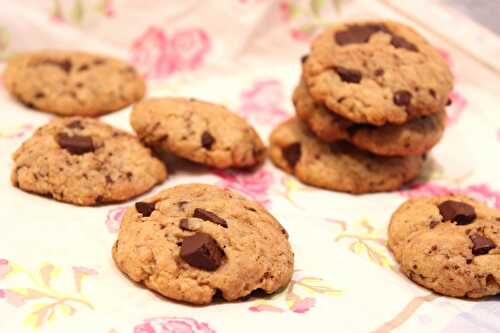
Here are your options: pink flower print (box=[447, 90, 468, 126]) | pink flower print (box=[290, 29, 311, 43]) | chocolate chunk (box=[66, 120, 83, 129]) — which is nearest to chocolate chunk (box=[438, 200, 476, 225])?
pink flower print (box=[447, 90, 468, 126])

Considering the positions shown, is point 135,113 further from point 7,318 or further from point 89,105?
point 7,318

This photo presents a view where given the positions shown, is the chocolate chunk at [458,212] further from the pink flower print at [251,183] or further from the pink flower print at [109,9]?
the pink flower print at [109,9]

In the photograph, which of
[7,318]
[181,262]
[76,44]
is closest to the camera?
[7,318]

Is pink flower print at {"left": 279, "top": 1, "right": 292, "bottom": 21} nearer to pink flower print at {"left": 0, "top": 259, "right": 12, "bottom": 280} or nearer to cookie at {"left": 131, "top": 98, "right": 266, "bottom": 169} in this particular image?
cookie at {"left": 131, "top": 98, "right": 266, "bottom": 169}

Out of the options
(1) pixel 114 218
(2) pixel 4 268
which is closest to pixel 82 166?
(1) pixel 114 218

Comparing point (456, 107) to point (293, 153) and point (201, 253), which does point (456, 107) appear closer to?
point (293, 153)

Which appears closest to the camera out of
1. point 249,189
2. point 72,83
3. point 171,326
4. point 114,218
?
point 171,326

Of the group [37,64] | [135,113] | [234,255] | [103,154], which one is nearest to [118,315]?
[234,255]
